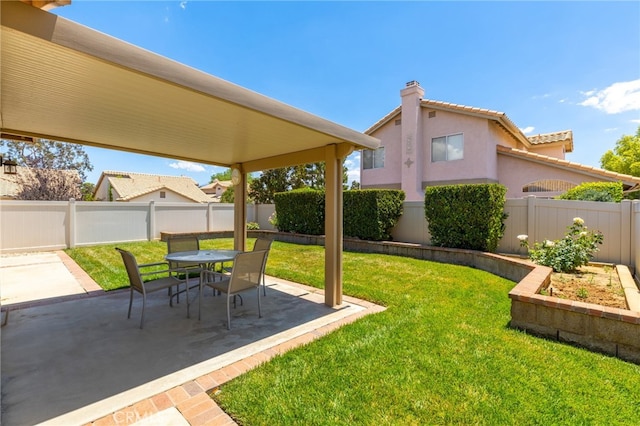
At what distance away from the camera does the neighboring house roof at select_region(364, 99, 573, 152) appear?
13.3 m

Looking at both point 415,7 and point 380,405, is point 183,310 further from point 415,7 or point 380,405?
point 415,7

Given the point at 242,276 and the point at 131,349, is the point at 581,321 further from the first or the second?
the point at 131,349

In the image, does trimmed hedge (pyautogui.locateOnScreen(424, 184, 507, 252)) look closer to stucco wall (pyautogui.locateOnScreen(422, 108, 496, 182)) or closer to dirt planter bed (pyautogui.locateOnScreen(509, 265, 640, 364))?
Answer: dirt planter bed (pyautogui.locateOnScreen(509, 265, 640, 364))

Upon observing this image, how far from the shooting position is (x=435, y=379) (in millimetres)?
2936

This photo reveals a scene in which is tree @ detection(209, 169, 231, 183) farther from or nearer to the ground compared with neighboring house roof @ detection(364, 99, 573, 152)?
farther from the ground

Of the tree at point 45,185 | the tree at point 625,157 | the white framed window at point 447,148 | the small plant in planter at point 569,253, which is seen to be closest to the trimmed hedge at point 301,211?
the white framed window at point 447,148

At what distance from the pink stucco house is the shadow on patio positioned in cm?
1152

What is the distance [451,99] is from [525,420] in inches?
616

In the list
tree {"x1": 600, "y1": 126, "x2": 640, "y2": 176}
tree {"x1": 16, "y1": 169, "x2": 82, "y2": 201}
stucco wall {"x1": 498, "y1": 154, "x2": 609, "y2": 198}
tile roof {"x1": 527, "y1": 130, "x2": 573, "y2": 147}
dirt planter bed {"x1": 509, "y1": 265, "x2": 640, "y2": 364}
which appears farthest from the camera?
tree {"x1": 600, "y1": 126, "x2": 640, "y2": 176}

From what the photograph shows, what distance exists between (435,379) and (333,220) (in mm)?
2852

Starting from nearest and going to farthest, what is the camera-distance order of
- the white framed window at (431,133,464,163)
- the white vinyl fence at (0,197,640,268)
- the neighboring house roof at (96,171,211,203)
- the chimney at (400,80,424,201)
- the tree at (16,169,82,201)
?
1. the white vinyl fence at (0,197,640,268)
2. the white framed window at (431,133,464,163)
3. the chimney at (400,80,424,201)
4. the tree at (16,169,82,201)
5. the neighboring house roof at (96,171,211,203)

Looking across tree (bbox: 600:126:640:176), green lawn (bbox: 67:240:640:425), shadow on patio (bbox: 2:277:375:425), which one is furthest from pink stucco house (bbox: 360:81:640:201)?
tree (bbox: 600:126:640:176)

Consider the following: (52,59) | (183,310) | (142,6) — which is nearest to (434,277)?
(183,310)

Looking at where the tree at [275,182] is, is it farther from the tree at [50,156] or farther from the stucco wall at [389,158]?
the tree at [50,156]
